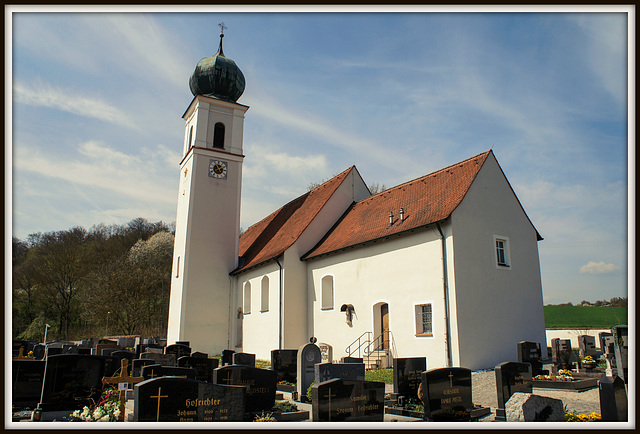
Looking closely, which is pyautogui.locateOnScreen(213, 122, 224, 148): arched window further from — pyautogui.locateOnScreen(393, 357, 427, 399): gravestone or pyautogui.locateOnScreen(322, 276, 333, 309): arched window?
pyautogui.locateOnScreen(393, 357, 427, 399): gravestone

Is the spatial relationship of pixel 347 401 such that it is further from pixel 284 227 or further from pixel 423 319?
pixel 284 227

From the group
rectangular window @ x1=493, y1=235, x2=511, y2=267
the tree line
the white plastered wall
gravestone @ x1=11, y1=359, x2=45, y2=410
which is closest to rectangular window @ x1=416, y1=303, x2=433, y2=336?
the white plastered wall

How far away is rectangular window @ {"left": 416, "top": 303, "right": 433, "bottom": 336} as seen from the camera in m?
15.3

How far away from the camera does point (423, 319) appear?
15.6m

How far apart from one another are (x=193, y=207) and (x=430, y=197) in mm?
14072

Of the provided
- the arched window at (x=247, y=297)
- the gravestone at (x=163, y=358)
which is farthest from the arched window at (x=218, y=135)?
the gravestone at (x=163, y=358)

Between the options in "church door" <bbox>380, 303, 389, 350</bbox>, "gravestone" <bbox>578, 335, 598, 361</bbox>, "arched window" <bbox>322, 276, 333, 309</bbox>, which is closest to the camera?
"church door" <bbox>380, 303, 389, 350</bbox>

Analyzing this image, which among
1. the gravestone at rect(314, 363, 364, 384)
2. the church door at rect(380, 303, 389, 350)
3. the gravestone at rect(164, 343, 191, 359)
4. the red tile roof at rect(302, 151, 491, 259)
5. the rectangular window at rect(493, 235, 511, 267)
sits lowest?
the gravestone at rect(314, 363, 364, 384)

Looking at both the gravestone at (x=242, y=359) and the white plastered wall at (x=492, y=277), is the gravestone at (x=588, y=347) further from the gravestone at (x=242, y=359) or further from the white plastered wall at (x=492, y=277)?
the gravestone at (x=242, y=359)

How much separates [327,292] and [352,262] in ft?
7.85

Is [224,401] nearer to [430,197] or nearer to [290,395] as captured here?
[290,395]

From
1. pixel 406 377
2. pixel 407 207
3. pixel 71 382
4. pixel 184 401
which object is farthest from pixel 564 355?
pixel 71 382

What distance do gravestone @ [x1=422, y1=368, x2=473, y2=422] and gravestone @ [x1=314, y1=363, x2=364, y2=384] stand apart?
1.89 m

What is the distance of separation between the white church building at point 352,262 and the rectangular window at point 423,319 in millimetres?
33
